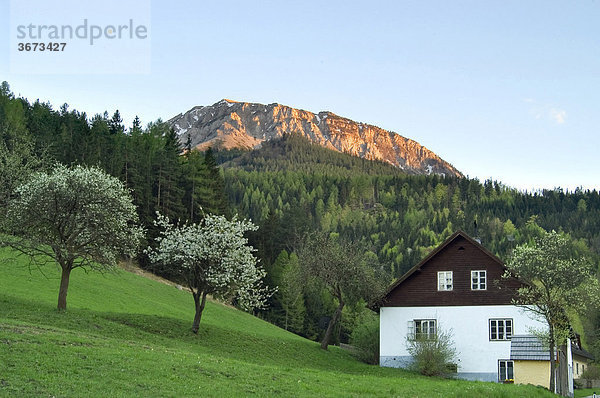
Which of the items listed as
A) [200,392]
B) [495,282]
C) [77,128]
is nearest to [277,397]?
[200,392]

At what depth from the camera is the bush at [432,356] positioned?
45.6 m

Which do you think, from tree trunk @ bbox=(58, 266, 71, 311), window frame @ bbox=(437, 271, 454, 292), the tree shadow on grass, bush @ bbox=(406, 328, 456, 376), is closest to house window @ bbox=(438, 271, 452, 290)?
window frame @ bbox=(437, 271, 454, 292)

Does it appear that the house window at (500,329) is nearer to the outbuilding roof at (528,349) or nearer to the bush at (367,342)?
the outbuilding roof at (528,349)

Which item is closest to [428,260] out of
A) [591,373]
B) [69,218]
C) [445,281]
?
[445,281]

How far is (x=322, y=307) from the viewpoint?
105500 mm

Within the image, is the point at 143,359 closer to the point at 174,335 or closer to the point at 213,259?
the point at 174,335

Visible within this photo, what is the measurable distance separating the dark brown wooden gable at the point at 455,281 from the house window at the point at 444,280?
0.98ft

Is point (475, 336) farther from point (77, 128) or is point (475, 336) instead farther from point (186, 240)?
point (77, 128)

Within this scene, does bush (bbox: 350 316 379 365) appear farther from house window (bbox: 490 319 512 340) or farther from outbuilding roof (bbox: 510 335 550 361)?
outbuilding roof (bbox: 510 335 550 361)

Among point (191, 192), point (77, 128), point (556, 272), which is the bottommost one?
point (556, 272)

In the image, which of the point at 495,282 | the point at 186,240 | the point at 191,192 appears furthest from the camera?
the point at 191,192

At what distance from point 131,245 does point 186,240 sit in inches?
149

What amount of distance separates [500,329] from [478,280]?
3829mm

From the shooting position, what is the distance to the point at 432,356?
150 feet
